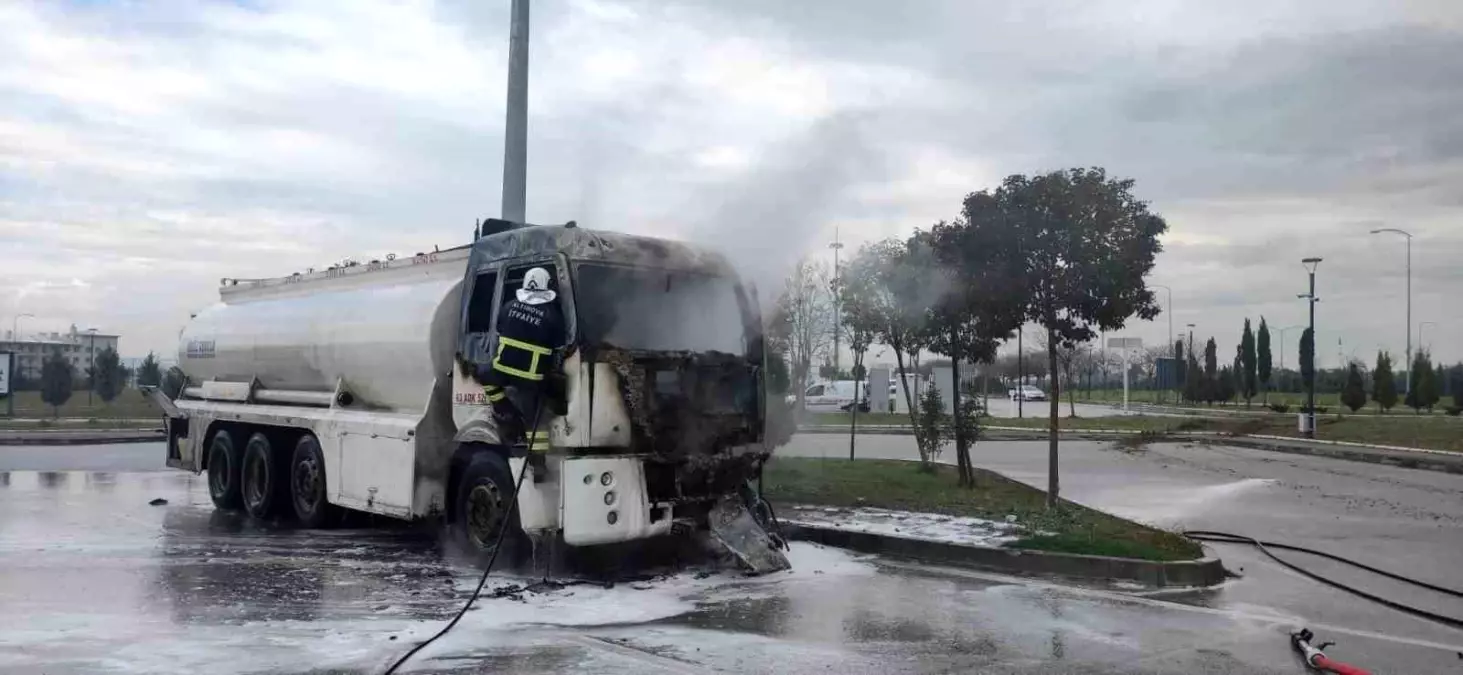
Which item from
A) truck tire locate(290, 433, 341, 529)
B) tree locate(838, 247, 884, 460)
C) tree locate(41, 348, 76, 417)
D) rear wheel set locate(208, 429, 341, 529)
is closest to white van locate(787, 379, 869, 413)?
tree locate(41, 348, 76, 417)

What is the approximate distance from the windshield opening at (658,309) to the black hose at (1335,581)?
17.2 ft

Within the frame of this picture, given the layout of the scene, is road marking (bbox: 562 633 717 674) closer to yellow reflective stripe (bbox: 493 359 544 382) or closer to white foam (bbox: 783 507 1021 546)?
yellow reflective stripe (bbox: 493 359 544 382)

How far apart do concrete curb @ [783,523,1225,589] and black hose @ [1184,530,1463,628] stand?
33.7 inches

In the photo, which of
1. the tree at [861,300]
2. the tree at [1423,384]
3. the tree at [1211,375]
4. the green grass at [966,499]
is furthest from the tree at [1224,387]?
the tree at [861,300]

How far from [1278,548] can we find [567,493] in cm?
719

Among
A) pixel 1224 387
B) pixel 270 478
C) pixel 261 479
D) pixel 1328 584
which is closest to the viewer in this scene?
pixel 1328 584

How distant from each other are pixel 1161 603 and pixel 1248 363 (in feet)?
199

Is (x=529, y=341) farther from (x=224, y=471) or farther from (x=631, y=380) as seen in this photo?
(x=224, y=471)

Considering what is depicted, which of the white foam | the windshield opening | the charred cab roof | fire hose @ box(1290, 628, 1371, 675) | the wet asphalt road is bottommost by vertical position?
the wet asphalt road

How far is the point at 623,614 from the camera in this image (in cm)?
796

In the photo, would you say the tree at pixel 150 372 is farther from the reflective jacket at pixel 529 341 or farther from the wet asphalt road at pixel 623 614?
the reflective jacket at pixel 529 341

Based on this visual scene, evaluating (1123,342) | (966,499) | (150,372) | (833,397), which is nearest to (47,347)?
(150,372)

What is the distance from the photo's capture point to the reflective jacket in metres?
8.77

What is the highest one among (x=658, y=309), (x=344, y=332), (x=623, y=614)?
(x=658, y=309)
